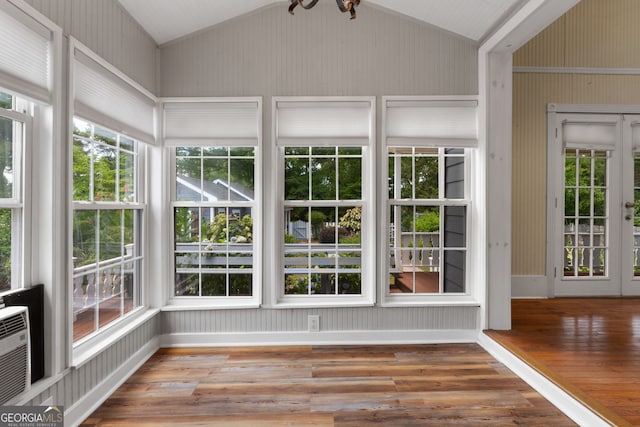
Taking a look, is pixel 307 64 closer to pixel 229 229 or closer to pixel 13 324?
pixel 229 229

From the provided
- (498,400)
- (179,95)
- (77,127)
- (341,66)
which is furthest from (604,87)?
(77,127)

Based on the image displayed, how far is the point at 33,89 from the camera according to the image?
1.86 metres

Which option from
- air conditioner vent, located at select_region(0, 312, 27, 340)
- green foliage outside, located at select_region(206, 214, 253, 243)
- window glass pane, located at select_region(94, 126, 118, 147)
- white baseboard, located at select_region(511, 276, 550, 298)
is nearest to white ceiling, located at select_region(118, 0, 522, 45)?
window glass pane, located at select_region(94, 126, 118, 147)

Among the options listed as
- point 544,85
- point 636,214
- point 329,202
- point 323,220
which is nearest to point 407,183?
point 329,202

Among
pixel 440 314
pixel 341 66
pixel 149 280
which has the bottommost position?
pixel 440 314

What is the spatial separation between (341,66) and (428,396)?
2.78m

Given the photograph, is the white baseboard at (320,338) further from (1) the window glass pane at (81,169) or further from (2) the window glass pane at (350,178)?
(1) the window glass pane at (81,169)

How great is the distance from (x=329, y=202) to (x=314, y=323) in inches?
44.7

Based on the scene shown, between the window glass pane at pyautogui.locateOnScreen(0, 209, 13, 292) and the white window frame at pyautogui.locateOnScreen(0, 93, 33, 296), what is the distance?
0.06 ft

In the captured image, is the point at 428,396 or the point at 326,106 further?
the point at 326,106

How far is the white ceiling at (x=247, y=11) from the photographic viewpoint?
284 cm

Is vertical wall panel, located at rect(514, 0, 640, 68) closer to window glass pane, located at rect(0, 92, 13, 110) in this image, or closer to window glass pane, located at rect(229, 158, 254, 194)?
window glass pane, located at rect(229, 158, 254, 194)

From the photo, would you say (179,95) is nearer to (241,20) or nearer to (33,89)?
(241,20)

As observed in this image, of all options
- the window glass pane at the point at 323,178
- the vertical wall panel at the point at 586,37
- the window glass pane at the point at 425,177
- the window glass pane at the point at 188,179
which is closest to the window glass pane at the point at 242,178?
the window glass pane at the point at 188,179
